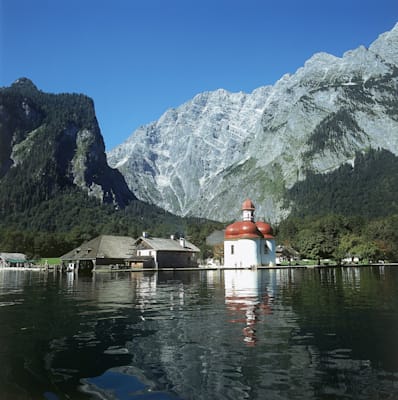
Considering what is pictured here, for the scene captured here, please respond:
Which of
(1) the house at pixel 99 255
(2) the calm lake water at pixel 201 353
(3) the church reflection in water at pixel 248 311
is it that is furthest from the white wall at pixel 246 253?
(2) the calm lake water at pixel 201 353

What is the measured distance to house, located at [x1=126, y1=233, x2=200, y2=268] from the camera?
94062mm

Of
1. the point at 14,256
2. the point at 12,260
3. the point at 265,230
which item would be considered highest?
the point at 265,230

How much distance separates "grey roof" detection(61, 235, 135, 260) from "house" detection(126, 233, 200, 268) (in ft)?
9.91

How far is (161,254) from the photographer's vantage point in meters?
96.9

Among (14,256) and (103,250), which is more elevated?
(14,256)

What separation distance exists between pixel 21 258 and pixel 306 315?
12541 centimetres

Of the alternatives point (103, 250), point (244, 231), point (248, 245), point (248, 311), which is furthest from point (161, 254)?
point (248, 311)

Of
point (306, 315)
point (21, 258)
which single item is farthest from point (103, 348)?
point (21, 258)

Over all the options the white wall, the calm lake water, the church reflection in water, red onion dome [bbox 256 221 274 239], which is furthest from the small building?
the calm lake water

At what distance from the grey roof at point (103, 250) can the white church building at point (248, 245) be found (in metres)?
22.7

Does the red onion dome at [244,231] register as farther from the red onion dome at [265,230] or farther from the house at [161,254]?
the house at [161,254]

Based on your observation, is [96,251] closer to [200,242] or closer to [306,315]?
[200,242]

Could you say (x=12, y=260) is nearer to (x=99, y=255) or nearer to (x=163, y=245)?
(x=99, y=255)

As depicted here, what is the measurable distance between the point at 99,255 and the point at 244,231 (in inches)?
1297
